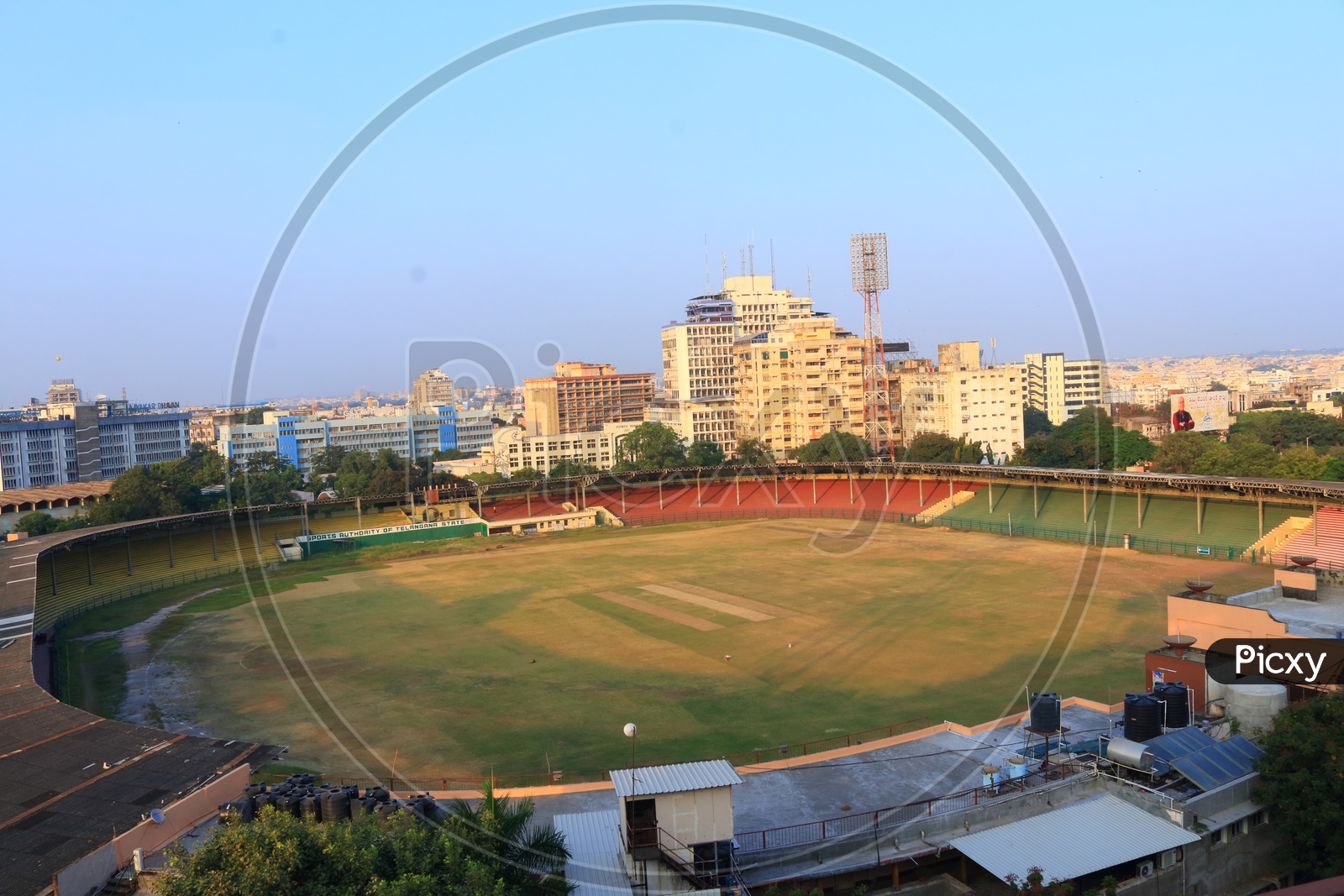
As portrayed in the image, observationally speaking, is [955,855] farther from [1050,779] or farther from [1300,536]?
[1300,536]

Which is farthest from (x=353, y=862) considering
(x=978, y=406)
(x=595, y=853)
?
(x=978, y=406)

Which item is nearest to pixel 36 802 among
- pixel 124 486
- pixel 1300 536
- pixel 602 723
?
pixel 602 723

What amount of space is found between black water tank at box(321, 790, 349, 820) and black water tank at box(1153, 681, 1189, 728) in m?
11.8

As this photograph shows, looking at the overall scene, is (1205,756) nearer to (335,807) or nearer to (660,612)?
(335,807)

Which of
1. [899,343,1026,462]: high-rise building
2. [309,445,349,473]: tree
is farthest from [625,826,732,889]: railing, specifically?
[309,445,349,473]: tree

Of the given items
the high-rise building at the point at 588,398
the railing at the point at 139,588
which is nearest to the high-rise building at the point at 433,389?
the high-rise building at the point at 588,398

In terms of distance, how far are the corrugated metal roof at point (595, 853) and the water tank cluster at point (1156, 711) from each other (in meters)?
7.77

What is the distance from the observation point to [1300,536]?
37.9 metres

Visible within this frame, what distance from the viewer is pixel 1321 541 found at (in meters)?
37.0

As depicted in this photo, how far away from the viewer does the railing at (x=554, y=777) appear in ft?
55.7

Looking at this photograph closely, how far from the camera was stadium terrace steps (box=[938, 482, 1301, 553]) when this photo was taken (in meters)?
41.0

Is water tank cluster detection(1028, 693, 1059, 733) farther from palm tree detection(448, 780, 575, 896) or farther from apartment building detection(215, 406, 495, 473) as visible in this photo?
apartment building detection(215, 406, 495, 473)

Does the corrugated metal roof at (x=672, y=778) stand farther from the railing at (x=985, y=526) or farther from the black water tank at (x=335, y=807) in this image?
the railing at (x=985, y=526)

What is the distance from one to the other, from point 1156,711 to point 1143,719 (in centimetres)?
23
